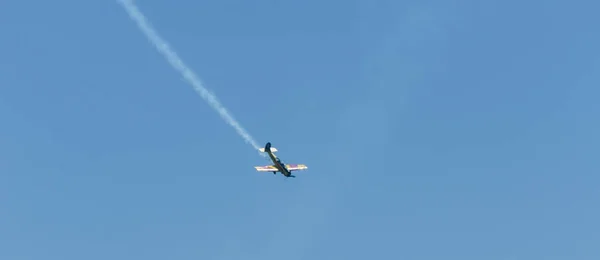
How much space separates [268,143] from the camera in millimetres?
149500

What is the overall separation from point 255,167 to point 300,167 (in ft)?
19.1

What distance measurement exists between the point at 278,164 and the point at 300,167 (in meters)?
5.76

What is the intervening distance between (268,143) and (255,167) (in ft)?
25.1

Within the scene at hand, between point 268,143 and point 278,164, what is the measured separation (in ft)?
15.9

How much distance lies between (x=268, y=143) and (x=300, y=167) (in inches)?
404

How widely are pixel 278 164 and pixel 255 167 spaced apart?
4.02 m

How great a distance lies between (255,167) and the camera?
156375mm

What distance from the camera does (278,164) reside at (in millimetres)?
153500

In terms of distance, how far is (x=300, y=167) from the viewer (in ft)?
520
